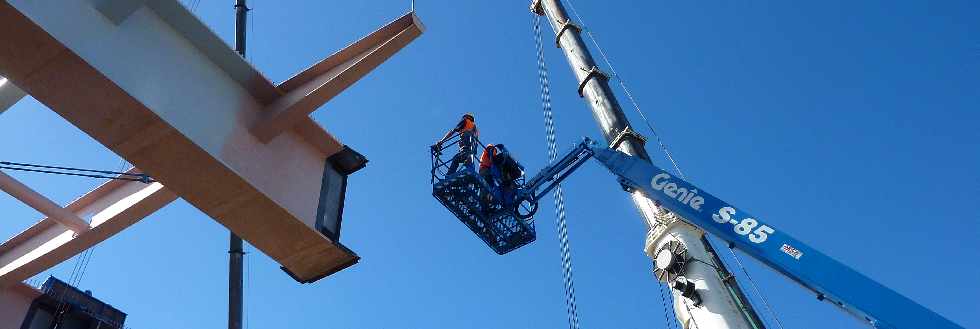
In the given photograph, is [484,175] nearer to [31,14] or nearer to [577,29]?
[577,29]

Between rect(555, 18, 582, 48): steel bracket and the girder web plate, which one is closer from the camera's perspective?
the girder web plate

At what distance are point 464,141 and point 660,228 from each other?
372 centimetres

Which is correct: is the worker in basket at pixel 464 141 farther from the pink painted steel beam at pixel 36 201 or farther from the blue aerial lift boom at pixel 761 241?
the pink painted steel beam at pixel 36 201

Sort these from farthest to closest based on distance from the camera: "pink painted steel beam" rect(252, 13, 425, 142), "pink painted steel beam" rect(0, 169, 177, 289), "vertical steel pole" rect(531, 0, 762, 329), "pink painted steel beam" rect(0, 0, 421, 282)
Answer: "vertical steel pole" rect(531, 0, 762, 329)
"pink painted steel beam" rect(0, 169, 177, 289)
"pink painted steel beam" rect(252, 13, 425, 142)
"pink painted steel beam" rect(0, 0, 421, 282)

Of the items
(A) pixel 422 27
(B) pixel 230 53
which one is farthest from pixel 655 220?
(B) pixel 230 53

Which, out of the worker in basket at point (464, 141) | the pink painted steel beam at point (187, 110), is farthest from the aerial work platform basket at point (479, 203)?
the pink painted steel beam at point (187, 110)

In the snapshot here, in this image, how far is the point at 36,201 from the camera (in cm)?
942

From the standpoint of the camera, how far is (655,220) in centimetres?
1405

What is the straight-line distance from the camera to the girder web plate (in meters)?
14.2

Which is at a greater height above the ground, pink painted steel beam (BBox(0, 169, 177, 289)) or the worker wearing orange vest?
the worker wearing orange vest

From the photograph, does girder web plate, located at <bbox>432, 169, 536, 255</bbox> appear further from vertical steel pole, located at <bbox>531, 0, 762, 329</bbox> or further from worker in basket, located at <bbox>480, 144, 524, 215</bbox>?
vertical steel pole, located at <bbox>531, 0, 762, 329</bbox>

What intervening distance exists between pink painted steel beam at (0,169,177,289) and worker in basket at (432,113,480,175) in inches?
235

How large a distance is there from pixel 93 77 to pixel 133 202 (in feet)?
10.3

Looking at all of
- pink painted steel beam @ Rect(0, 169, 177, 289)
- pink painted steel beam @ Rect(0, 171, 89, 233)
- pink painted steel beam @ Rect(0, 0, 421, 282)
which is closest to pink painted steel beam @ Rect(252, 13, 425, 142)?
pink painted steel beam @ Rect(0, 0, 421, 282)
